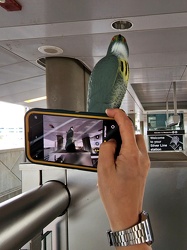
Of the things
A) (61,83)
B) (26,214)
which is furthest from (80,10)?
(26,214)

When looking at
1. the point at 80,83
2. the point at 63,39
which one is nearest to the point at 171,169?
the point at 63,39

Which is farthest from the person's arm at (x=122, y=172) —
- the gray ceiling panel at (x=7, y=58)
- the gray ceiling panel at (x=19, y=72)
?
the gray ceiling panel at (x=19, y=72)

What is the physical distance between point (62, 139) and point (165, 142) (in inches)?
234

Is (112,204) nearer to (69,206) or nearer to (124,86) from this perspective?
(124,86)

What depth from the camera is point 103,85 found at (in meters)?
0.46

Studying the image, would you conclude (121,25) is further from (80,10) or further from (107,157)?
(107,157)

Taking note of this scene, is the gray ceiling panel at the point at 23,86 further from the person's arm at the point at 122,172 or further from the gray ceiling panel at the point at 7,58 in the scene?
the person's arm at the point at 122,172

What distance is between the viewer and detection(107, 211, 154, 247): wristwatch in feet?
1.42

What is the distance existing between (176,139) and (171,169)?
18.0 ft

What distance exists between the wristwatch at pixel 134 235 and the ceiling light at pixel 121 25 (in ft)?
3.88

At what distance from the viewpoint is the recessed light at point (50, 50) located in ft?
5.84

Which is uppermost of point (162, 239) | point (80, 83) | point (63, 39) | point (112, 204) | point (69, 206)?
point (63, 39)

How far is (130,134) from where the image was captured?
0.40m

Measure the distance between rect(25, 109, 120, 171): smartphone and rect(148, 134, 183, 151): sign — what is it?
579cm
